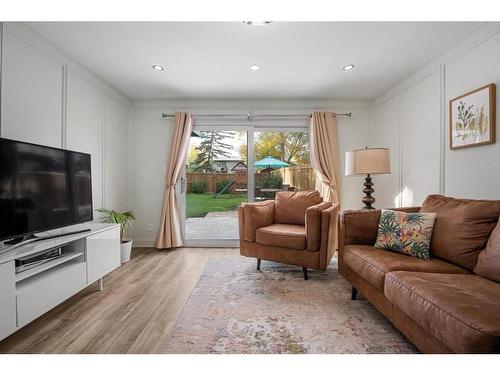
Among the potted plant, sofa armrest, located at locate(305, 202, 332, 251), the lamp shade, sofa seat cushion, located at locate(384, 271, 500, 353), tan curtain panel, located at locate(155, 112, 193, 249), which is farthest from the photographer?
tan curtain panel, located at locate(155, 112, 193, 249)

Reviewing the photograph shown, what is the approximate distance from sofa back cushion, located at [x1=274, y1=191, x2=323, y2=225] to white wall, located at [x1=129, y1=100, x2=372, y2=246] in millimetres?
1012

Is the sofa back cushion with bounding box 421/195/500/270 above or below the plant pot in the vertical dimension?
above

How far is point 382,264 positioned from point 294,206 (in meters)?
1.44

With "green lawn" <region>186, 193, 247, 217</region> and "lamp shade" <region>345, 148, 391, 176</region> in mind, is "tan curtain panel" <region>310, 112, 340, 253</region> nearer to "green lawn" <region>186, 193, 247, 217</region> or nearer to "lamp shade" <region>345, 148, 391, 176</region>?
"lamp shade" <region>345, 148, 391, 176</region>

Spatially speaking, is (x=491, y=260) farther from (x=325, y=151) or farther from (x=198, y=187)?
(x=198, y=187)

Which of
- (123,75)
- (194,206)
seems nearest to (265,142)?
(194,206)

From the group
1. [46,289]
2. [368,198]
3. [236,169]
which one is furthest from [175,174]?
[368,198]

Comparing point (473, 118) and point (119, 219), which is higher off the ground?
point (473, 118)

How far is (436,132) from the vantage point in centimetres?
247

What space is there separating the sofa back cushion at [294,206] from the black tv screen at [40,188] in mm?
2069

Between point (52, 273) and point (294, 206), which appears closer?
point (52, 273)

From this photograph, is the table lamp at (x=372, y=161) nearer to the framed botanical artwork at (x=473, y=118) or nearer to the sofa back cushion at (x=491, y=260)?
the framed botanical artwork at (x=473, y=118)

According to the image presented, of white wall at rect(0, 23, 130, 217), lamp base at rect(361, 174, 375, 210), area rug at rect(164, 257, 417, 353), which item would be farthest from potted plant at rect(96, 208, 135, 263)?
lamp base at rect(361, 174, 375, 210)

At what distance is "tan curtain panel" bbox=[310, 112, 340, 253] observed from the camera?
3568 mm
